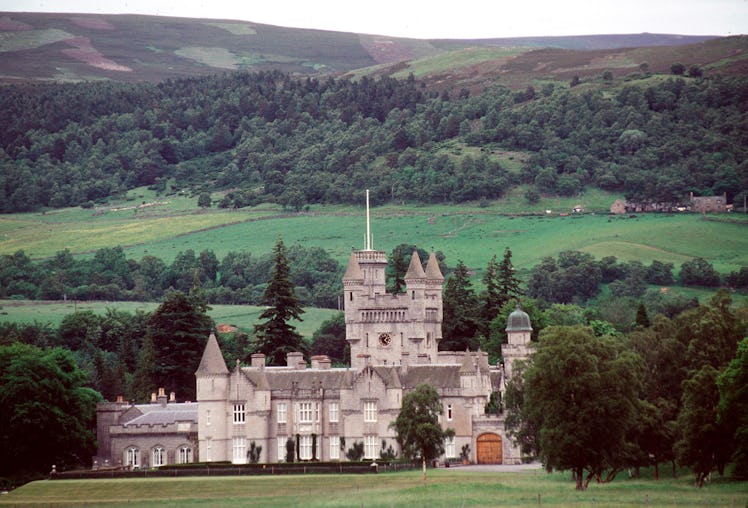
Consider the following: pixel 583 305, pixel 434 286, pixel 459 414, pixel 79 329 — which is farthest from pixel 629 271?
pixel 459 414

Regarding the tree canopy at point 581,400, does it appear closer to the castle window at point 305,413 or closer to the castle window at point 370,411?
the castle window at point 370,411

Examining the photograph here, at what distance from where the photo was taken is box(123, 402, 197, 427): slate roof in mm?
110250

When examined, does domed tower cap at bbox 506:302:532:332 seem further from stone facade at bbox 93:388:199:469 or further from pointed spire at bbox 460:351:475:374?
stone facade at bbox 93:388:199:469

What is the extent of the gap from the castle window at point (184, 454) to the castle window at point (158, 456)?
97 cm

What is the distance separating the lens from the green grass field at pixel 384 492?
76.4 m

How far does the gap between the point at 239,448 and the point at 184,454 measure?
4744 mm

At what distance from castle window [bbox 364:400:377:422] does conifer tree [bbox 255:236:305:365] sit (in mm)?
24508

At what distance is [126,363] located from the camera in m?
145

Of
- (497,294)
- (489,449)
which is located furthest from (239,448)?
(497,294)

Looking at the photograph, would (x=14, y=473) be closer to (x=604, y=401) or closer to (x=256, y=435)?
(x=256, y=435)

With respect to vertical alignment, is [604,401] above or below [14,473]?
above

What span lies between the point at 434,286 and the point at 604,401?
123 ft

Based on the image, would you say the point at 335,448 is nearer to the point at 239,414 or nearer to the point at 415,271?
the point at 239,414

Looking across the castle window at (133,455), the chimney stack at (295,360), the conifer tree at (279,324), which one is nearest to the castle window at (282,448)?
the chimney stack at (295,360)
